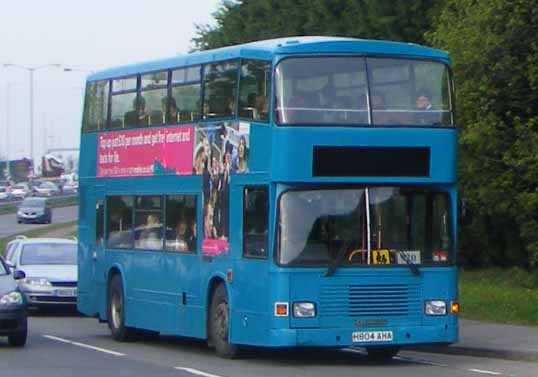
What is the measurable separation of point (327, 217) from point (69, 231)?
173 feet

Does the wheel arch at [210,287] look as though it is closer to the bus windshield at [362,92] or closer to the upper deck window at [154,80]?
the bus windshield at [362,92]

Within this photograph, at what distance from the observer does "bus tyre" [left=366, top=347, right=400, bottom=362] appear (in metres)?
19.5

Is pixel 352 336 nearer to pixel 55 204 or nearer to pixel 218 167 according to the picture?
pixel 218 167

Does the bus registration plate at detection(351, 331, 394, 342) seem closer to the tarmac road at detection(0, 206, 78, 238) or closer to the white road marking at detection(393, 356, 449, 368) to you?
the white road marking at detection(393, 356, 449, 368)

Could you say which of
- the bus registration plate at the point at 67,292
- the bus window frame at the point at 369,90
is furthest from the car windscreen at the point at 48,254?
the bus window frame at the point at 369,90

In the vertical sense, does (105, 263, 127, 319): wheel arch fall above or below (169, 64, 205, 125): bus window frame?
below

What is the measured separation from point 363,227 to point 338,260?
52 cm

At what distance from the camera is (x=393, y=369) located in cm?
1795

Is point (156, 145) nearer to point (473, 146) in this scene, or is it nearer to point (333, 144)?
point (333, 144)

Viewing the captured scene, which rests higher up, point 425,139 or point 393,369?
point 425,139

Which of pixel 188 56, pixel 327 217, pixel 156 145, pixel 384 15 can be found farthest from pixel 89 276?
pixel 384 15

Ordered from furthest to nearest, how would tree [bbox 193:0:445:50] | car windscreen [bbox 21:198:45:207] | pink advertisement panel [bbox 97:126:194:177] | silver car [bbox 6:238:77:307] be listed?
car windscreen [bbox 21:198:45:207]
tree [bbox 193:0:445:50]
silver car [bbox 6:238:77:307]
pink advertisement panel [bbox 97:126:194:177]

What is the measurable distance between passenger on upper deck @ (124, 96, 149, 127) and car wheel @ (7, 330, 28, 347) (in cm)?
370

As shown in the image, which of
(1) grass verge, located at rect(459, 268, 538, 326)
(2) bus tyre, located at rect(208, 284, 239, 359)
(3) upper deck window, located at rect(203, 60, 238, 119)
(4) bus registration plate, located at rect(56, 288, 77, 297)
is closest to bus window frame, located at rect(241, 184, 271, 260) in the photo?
(2) bus tyre, located at rect(208, 284, 239, 359)
